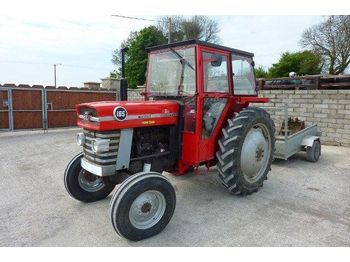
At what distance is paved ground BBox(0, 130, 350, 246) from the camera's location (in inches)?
108

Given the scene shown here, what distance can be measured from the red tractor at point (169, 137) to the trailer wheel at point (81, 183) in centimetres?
1

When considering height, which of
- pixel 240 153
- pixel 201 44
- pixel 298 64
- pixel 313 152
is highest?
pixel 298 64

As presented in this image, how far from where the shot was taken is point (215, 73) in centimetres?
369

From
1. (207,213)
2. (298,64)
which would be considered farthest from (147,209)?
(298,64)

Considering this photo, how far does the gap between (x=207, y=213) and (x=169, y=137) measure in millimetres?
1054

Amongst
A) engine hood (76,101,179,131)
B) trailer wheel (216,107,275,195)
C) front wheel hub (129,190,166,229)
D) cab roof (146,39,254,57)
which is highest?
cab roof (146,39,254,57)

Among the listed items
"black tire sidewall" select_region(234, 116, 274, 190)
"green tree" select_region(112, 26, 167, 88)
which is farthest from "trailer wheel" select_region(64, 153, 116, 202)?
"green tree" select_region(112, 26, 167, 88)

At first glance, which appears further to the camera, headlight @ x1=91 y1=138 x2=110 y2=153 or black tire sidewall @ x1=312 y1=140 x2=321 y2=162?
black tire sidewall @ x1=312 y1=140 x2=321 y2=162

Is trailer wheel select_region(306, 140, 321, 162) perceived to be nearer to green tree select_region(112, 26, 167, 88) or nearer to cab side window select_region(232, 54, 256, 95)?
cab side window select_region(232, 54, 256, 95)

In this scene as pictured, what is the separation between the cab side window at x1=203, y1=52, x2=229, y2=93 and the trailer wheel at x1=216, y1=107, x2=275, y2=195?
1.57ft

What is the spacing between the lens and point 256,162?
13.0ft

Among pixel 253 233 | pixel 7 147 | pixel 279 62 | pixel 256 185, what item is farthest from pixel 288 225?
pixel 279 62

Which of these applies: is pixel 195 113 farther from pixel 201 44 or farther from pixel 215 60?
pixel 201 44

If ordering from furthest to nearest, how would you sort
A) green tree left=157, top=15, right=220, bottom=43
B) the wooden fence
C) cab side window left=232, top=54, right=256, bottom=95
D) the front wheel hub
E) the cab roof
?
1. green tree left=157, top=15, right=220, bottom=43
2. the wooden fence
3. cab side window left=232, top=54, right=256, bottom=95
4. the cab roof
5. the front wheel hub
